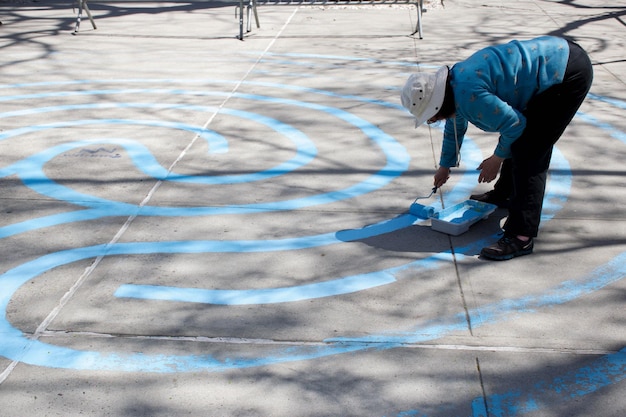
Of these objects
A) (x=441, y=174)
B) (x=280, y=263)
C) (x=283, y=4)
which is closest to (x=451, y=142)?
(x=441, y=174)

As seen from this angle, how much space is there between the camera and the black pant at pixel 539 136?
3.85 metres

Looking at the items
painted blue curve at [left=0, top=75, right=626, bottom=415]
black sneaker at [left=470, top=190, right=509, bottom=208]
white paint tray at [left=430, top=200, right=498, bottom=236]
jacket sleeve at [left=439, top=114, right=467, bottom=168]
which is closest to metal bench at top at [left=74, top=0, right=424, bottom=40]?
black sneaker at [left=470, top=190, right=509, bottom=208]

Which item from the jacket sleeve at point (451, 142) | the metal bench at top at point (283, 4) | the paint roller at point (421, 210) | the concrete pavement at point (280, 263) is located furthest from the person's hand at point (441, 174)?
the metal bench at top at point (283, 4)

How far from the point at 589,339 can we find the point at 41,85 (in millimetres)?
Answer: 6238

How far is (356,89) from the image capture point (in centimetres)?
749

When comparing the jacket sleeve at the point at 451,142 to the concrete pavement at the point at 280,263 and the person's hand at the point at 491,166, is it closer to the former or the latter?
→ the person's hand at the point at 491,166

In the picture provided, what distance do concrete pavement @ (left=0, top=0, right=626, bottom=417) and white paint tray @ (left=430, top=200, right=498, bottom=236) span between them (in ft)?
0.22

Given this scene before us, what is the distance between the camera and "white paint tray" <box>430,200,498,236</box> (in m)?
4.30

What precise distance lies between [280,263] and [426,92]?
1213mm

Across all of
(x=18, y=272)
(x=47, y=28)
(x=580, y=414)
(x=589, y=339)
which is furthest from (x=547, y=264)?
(x=47, y=28)

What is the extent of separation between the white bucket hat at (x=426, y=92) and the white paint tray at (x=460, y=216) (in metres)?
0.81

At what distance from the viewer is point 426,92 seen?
3695 millimetres

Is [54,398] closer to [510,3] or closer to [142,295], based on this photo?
[142,295]

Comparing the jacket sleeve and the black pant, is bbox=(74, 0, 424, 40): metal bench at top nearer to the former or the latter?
the jacket sleeve
